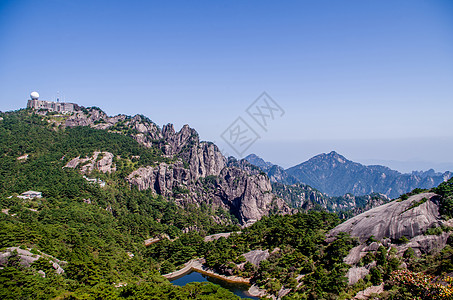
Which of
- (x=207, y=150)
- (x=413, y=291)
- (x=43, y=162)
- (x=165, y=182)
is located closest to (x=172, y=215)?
(x=165, y=182)

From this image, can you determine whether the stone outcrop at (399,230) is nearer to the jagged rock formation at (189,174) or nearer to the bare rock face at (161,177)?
the jagged rock formation at (189,174)

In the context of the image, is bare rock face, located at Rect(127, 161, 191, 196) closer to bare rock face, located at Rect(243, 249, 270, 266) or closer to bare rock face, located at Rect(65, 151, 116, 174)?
bare rock face, located at Rect(65, 151, 116, 174)

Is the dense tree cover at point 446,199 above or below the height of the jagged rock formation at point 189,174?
below

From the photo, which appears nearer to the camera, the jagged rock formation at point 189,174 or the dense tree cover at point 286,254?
the dense tree cover at point 286,254

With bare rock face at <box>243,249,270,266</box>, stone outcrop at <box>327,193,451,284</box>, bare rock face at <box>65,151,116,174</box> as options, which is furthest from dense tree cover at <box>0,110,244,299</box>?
stone outcrop at <box>327,193,451,284</box>

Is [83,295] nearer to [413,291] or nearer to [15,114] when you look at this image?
[413,291]

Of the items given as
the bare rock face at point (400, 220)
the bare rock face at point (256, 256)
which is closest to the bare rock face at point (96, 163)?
the bare rock face at point (256, 256)
